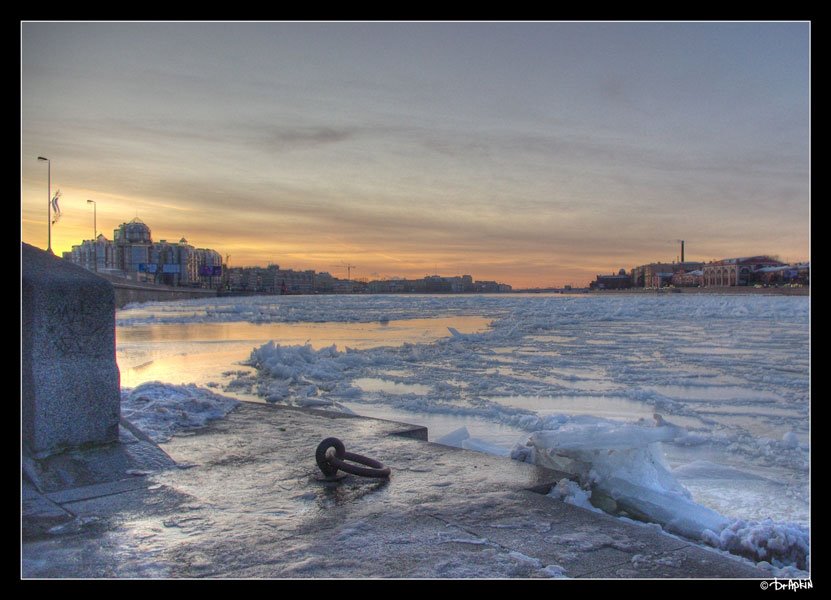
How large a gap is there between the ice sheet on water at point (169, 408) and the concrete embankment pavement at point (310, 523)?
0.72 m

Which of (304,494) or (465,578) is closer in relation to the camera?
(465,578)

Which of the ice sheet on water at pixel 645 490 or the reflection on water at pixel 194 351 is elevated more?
the ice sheet on water at pixel 645 490

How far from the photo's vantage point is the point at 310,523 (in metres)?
3.52

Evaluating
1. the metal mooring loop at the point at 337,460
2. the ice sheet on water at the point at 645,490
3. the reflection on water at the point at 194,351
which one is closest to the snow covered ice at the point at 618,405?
the ice sheet on water at the point at 645,490

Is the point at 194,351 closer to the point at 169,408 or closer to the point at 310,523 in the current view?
the point at 169,408

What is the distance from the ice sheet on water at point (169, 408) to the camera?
231 inches

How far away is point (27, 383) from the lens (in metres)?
4.31

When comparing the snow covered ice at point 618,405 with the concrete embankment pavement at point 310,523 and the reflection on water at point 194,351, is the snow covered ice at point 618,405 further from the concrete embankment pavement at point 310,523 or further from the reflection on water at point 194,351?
the concrete embankment pavement at point 310,523

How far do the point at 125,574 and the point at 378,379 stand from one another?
9.47 m

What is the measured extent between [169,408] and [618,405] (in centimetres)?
623

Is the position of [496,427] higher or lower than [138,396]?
lower

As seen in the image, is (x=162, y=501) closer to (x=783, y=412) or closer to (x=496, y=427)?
(x=496, y=427)

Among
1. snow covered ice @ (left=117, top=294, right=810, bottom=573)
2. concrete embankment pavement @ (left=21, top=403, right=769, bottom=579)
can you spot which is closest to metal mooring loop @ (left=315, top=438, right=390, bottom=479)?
concrete embankment pavement @ (left=21, top=403, right=769, bottom=579)

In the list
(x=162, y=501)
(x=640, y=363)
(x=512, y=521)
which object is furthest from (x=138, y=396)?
Answer: (x=640, y=363)
